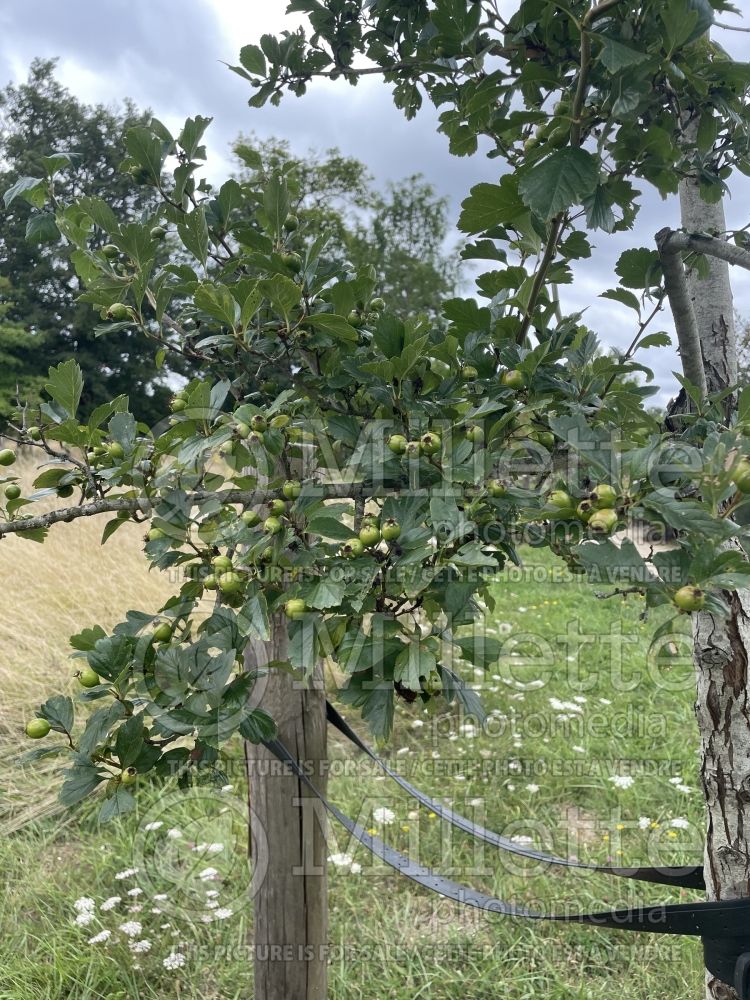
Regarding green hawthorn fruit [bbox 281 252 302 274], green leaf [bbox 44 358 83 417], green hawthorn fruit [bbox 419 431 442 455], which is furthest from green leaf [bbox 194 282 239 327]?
green hawthorn fruit [bbox 419 431 442 455]

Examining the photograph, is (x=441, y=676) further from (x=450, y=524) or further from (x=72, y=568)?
(x=72, y=568)

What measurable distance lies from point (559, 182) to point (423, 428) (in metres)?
0.33

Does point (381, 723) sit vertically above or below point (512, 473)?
below

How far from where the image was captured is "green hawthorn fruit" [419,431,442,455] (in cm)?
83

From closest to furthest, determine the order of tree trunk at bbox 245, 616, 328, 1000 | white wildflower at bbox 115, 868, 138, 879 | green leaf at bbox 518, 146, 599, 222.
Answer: green leaf at bbox 518, 146, 599, 222 → tree trunk at bbox 245, 616, 328, 1000 → white wildflower at bbox 115, 868, 138, 879

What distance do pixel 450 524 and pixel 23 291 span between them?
19264 millimetres

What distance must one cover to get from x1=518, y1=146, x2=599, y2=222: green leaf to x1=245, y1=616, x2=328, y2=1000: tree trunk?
3.40 feet

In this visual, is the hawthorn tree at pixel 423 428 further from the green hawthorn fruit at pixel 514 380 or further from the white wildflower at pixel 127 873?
the white wildflower at pixel 127 873

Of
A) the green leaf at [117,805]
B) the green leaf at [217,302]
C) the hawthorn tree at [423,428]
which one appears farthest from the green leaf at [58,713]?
the green leaf at [217,302]

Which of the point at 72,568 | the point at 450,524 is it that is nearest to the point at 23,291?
the point at 72,568

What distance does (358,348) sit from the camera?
44.4 inches

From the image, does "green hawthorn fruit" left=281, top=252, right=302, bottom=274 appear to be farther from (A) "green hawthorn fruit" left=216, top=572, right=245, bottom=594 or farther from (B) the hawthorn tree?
(A) "green hawthorn fruit" left=216, top=572, right=245, bottom=594

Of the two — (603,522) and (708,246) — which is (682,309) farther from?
(603,522)

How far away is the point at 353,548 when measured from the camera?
33.0 inches
